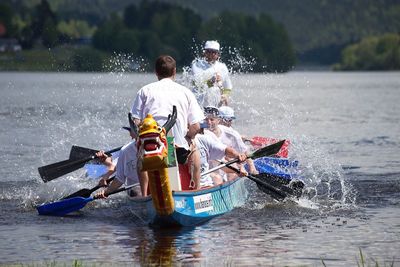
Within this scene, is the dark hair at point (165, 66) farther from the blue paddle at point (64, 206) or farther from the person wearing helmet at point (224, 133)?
the person wearing helmet at point (224, 133)

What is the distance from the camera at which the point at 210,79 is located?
2241 centimetres

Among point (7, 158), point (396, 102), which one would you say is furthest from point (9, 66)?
point (7, 158)

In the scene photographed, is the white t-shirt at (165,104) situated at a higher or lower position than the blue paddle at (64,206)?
higher

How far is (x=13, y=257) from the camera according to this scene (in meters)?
14.3

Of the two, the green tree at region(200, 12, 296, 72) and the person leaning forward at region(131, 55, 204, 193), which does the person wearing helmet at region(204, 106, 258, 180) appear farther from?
the green tree at region(200, 12, 296, 72)

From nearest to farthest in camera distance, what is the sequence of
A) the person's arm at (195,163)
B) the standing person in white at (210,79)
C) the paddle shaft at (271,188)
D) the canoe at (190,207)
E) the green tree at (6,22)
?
1. the canoe at (190,207)
2. the person's arm at (195,163)
3. the paddle shaft at (271,188)
4. the standing person in white at (210,79)
5. the green tree at (6,22)

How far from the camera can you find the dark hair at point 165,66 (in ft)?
52.9

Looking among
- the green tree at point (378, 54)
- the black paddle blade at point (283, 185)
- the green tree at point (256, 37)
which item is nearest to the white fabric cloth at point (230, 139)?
the black paddle blade at point (283, 185)

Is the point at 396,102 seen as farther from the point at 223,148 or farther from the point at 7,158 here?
the point at 223,148

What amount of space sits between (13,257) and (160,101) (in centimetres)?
303

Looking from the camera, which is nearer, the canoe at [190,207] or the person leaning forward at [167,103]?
the canoe at [190,207]

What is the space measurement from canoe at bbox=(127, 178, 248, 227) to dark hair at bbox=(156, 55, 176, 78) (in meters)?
1.61

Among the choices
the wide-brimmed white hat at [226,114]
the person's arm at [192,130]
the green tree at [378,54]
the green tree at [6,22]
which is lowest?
the person's arm at [192,130]

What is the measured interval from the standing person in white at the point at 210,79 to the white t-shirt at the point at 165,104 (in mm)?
6118
